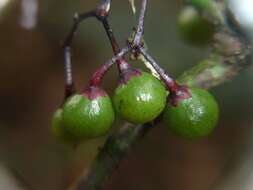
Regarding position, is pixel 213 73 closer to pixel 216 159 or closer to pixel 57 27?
pixel 216 159

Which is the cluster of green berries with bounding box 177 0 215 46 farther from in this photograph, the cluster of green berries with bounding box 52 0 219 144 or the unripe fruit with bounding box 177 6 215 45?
the cluster of green berries with bounding box 52 0 219 144

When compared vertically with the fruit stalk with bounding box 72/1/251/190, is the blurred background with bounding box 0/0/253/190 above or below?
below

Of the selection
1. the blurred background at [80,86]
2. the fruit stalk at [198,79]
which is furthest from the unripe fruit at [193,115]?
the blurred background at [80,86]

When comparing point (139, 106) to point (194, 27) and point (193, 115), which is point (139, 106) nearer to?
point (193, 115)

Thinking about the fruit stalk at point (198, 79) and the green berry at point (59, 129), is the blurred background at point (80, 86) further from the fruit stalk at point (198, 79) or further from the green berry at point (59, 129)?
the green berry at point (59, 129)

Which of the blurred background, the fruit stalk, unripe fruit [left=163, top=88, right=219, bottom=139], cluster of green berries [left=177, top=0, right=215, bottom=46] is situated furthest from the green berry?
the blurred background

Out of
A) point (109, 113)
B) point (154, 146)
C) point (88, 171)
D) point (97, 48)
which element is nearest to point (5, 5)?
point (97, 48)

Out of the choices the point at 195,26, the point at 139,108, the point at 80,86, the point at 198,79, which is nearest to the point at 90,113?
the point at 139,108
